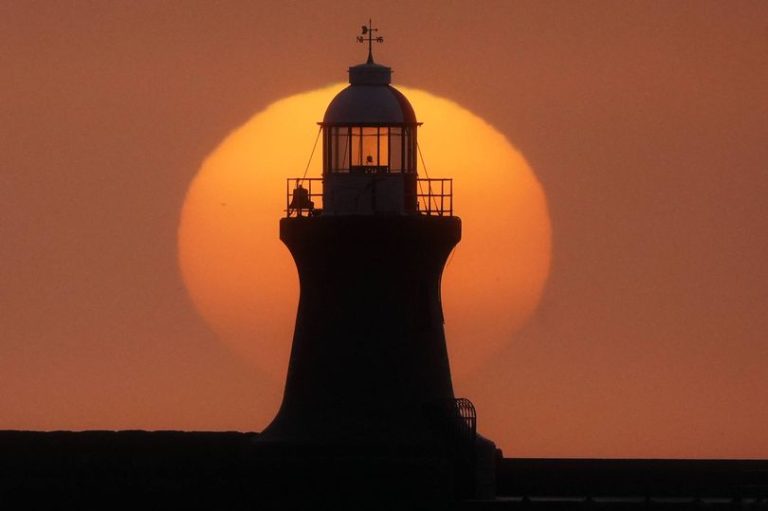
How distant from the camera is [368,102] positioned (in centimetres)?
5744

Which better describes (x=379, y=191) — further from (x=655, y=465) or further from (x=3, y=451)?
(x=3, y=451)

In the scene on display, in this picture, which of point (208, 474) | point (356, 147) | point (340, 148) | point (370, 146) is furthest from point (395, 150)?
point (208, 474)

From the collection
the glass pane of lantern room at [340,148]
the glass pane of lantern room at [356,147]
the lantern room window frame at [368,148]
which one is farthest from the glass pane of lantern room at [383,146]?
the glass pane of lantern room at [340,148]

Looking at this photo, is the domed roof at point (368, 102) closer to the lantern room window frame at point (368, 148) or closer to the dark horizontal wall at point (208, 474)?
the lantern room window frame at point (368, 148)

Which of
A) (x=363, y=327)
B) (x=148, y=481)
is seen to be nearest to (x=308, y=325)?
(x=363, y=327)

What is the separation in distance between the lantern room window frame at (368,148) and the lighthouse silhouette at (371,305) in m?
0.02

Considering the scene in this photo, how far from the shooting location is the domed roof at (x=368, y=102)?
188ft

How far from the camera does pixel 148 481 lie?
66.4 meters

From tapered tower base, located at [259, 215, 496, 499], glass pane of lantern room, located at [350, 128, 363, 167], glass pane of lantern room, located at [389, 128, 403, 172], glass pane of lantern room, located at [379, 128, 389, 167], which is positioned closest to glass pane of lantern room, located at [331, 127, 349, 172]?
glass pane of lantern room, located at [350, 128, 363, 167]

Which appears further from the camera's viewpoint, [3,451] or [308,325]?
[3,451]

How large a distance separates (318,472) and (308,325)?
3110 mm

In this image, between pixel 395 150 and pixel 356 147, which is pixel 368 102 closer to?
pixel 356 147

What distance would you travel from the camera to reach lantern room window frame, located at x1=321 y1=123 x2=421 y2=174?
5756 centimetres

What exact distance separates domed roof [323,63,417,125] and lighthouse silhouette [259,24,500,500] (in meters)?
0.02
